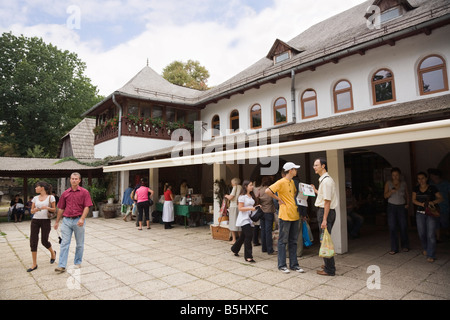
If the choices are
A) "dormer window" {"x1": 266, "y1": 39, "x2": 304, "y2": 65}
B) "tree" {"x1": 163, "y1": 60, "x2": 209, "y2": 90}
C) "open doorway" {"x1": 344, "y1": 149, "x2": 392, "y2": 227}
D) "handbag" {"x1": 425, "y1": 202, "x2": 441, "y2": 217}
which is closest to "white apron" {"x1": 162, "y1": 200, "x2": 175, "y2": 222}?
"open doorway" {"x1": 344, "y1": 149, "x2": 392, "y2": 227}

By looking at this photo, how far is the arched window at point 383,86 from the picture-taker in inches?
346

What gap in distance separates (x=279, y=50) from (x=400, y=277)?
11.0 metres

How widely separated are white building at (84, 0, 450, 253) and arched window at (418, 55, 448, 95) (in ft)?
0.08

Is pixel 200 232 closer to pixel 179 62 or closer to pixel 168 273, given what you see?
pixel 168 273

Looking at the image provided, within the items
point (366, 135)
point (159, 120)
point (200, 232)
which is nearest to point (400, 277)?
point (366, 135)

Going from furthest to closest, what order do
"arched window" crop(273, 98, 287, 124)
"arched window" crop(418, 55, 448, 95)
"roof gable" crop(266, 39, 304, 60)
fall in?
"roof gable" crop(266, 39, 304, 60), "arched window" crop(273, 98, 287, 124), "arched window" crop(418, 55, 448, 95)

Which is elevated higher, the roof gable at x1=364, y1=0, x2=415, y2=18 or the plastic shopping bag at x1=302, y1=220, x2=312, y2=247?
the roof gable at x1=364, y1=0, x2=415, y2=18

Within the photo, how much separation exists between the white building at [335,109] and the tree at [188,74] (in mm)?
10832

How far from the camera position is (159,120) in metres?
15.7

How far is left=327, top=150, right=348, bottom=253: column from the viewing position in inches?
231

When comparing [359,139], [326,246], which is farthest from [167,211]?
[359,139]

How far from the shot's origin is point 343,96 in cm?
998

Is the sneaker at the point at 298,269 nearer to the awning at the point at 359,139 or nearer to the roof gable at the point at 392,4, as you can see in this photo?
the awning at the point at 359,139

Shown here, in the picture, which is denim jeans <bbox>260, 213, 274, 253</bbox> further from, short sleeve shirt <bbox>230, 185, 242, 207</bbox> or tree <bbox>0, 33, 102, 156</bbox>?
tree <bbox>0, 33, 102, 156</bbox>
